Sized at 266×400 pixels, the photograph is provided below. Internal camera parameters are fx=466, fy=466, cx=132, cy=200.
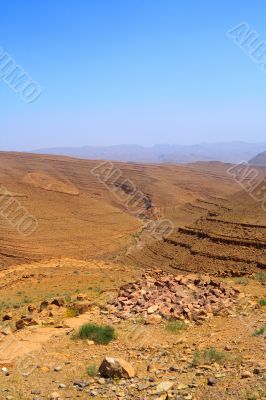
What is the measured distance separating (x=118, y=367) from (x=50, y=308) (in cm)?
444

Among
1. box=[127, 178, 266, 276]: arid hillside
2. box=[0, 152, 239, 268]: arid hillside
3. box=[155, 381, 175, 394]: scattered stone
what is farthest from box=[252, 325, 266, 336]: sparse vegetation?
box=[0, 152, 239, 268]: arid hillside

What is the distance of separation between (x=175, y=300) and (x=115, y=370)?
→ 3.57 meters

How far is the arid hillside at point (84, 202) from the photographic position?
25.9 m

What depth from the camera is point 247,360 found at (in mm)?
5887

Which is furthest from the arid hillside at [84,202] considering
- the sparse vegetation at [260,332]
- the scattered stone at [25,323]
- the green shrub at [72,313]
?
the sparse vegetation at [260,332]

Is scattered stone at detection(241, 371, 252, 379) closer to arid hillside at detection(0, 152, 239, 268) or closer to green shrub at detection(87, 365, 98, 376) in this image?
green shrub at detection(87, 365, 98, 376)

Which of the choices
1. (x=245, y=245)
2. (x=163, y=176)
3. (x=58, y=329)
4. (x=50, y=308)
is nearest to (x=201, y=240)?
(x=245, y=245)

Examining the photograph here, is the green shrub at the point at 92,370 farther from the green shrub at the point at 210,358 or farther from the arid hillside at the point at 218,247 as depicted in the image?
the arid hillside at the point at 218,247

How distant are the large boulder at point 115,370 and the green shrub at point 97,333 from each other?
144 centimetres

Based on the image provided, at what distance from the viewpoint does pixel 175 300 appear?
29.9 ft

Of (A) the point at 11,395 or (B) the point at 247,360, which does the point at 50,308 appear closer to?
(A) the point at 11,395

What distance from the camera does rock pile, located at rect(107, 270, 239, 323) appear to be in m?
8.46

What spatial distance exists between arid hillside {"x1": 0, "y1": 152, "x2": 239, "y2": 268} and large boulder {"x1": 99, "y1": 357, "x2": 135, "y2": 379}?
57.7ft

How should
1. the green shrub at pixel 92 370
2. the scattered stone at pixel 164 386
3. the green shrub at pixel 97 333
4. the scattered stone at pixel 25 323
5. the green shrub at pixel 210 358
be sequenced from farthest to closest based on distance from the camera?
the scattered stone at pixel 25 323 < the green shrub at pixel 97 333 < the green shrub at pixel 210 358 < the green shrub at pixel 92 370 < the scattered stone at pixel 164 386
